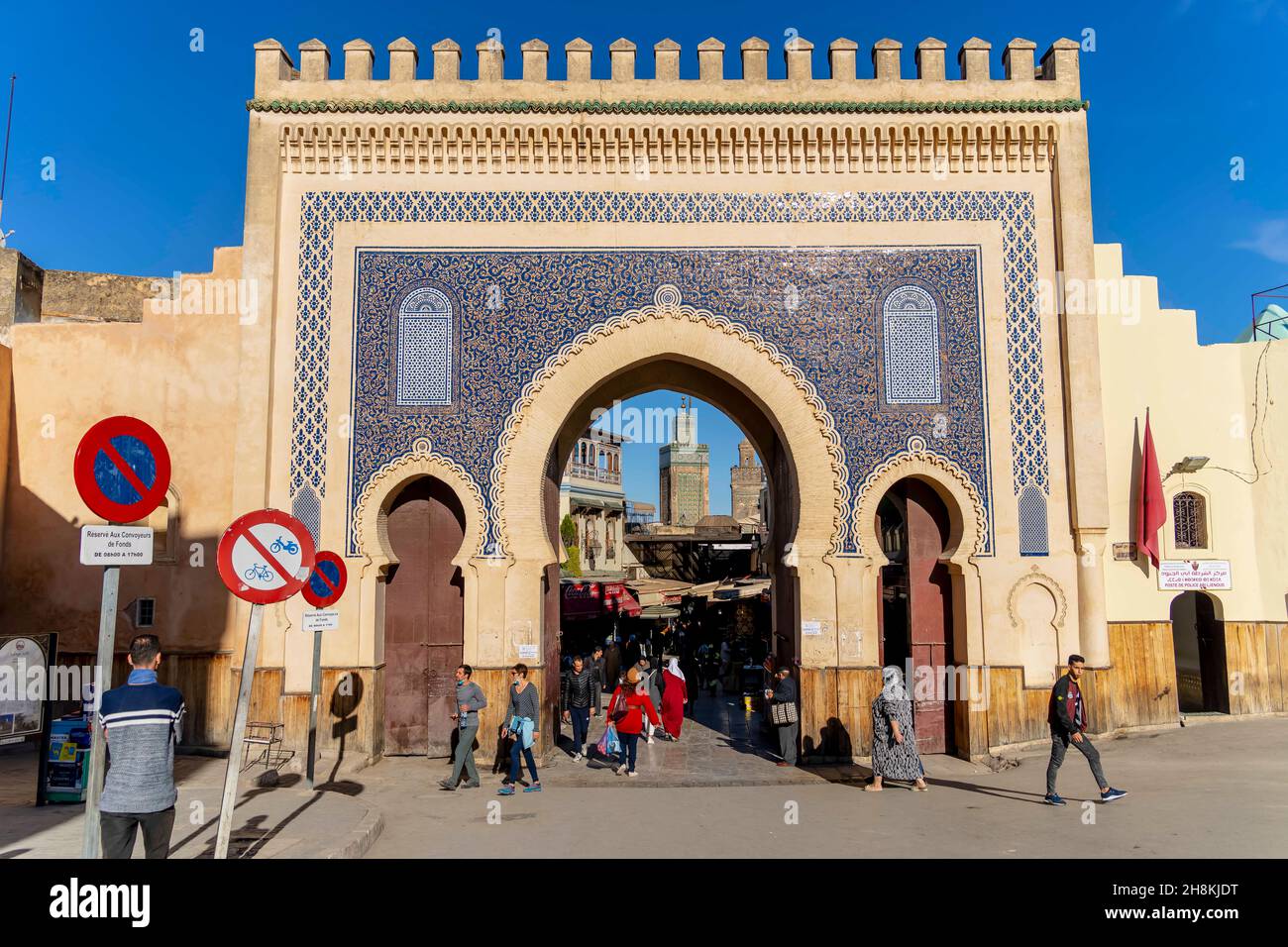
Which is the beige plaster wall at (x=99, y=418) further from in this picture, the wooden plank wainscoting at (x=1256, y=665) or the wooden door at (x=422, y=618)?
the wooden plank wainscoting at (x=1256, y=665)

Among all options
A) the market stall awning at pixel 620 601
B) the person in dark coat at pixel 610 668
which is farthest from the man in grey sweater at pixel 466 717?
the market stall awning at pixel 620 601

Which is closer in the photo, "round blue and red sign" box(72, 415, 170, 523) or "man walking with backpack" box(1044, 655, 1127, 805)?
"round blue and red sign" box(72, 415, 170, 523)

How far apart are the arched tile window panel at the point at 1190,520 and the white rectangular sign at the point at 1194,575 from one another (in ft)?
0.84

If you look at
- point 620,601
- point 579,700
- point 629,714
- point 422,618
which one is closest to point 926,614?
point 629,714

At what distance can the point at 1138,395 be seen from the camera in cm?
1155

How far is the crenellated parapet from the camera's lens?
11.0 metres

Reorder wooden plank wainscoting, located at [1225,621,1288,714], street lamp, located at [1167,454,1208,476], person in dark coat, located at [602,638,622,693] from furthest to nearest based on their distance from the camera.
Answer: person in dark coat, located at [602,638,622,693] < wooden plank wainscoting, located at [1225,621,1288,714] < street lamp, located at [1167,454,1208,476]

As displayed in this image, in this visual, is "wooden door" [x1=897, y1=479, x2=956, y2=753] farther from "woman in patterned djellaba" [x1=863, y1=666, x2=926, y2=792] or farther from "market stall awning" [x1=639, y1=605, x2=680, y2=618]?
"market stall awning" [x1=639, y1=605, x2=680, y2=618]

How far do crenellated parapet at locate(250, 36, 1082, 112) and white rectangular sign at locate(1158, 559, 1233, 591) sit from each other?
5.60m

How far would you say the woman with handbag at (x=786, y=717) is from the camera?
400 inches

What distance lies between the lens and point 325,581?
8.85m

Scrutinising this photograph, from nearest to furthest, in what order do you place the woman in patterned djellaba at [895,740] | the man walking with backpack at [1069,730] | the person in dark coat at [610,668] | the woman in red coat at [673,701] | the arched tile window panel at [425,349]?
the man walking with backpack at [1069,730] < the woman in patterned djellaba at [895,740] < the arched tile window panel at [425,349] < the woman in red coat at [673,701] < the person in dark coat at [610,668]

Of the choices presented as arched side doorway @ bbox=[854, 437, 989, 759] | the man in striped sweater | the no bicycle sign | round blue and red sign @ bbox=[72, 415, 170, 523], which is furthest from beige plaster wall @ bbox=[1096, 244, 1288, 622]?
the man in striped sweater
